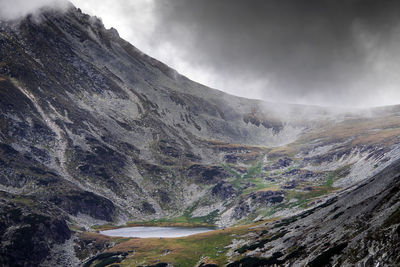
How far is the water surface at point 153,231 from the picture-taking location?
130 m

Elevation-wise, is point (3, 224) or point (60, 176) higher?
point (60, 176)

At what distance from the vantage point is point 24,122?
162 m

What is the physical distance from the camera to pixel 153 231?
142 metres

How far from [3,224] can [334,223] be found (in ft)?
309

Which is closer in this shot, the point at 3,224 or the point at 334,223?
the point at 334,223

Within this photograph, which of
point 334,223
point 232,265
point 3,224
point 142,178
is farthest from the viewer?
point 142,178

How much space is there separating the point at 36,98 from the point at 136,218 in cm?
9858

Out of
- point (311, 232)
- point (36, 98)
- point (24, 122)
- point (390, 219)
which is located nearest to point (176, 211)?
point (24, 122)

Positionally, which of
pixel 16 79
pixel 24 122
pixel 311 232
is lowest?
pixel 311 232

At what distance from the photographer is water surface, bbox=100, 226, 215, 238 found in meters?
130

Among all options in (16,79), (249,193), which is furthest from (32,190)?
(249,193)

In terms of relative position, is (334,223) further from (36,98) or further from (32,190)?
(36,98)

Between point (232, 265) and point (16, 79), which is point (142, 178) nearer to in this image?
point (16, 79)

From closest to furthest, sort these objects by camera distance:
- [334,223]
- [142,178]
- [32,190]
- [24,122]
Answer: [334,223] < [32,190] < [24,122] < [142,178]
